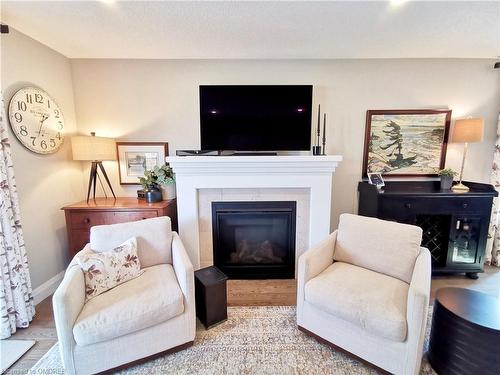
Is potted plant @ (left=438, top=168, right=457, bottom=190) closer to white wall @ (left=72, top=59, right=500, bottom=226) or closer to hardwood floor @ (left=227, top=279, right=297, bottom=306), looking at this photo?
white wall @ (left=72, top=59, right=500, bottom=226)

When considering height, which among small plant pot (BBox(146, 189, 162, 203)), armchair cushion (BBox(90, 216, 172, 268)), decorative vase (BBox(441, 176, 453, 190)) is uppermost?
decorative vase (BBox(441, 176, 453, 190))

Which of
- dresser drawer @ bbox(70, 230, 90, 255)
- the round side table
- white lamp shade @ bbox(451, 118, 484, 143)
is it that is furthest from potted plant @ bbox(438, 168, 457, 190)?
dresser drawer @ bbox(70, 230, 90, 255)

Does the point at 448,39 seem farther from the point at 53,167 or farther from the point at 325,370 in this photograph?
the point at 53,167

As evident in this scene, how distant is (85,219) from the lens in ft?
7.93

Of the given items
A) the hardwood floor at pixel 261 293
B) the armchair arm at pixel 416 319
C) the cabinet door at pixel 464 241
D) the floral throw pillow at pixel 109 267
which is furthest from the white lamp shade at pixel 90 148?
the cabinet door at pixel 464 241

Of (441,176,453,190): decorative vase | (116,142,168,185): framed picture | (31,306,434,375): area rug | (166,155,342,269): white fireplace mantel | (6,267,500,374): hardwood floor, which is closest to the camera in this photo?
(31,306,434,375): area rug

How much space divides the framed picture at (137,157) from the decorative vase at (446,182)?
3.22 meters

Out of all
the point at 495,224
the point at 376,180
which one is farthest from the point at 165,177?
the point at 495,224

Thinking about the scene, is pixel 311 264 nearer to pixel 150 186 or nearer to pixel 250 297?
pixel 250 297

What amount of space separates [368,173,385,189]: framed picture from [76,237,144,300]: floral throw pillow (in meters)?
2.47

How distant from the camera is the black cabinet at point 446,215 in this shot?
2.47 meters

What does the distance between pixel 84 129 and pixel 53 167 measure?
60 centimetres

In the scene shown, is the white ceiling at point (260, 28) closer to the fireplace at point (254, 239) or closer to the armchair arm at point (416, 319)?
the fireplace at point (254, 239)

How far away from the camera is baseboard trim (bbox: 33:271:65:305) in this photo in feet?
7.32
